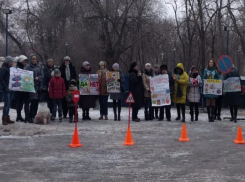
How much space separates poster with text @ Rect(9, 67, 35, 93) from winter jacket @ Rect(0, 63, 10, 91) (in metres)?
0.13

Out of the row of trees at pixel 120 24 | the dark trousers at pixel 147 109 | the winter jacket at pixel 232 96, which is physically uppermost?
the row of trees at pixel 120 24

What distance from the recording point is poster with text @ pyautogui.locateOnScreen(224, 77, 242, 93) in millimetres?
16422

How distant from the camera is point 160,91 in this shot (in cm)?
1645

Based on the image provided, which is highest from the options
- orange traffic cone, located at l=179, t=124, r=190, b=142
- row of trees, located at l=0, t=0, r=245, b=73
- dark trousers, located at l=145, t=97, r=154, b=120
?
row of trees, located at l=0, t=0, r=245, b=73

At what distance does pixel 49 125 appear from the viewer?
15.1 m

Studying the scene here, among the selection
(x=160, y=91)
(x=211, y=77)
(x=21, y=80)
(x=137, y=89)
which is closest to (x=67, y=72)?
(x=21, y=80)

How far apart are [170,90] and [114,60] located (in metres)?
23.7

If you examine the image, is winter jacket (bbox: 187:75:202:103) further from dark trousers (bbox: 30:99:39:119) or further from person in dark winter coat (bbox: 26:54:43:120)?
dark trousers (bbox: 30:99:39:119)

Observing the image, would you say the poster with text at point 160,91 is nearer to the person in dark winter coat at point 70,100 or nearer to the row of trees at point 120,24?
the person in dark winter coat at point 70,100

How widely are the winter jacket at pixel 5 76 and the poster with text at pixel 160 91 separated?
16.7 feet

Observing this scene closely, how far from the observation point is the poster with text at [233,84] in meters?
16.4

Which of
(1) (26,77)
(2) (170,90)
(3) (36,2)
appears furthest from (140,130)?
(3) (36,2)

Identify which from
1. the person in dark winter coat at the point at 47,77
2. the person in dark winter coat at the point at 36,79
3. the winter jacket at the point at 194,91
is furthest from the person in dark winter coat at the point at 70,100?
the winter jacket at the point at 194,91

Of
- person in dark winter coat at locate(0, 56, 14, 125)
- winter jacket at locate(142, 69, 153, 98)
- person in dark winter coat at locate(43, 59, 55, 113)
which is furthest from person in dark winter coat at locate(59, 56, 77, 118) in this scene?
winter jacket at locate(142, 69, 153, 98)
